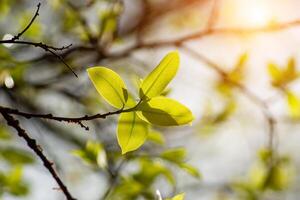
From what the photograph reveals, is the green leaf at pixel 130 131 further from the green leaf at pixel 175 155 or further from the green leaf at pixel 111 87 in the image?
the green leaf at pixel 175 155

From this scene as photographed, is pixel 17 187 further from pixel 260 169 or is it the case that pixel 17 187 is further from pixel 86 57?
pixel 260 169

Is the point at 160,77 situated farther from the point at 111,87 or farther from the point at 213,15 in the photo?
the point at 213,15

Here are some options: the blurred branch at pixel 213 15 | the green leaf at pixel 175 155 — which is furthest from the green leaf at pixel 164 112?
the blurred branch at pixel 213 15

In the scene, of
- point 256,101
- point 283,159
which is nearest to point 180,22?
point 283,159

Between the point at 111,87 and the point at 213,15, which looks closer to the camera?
the point at 111,87

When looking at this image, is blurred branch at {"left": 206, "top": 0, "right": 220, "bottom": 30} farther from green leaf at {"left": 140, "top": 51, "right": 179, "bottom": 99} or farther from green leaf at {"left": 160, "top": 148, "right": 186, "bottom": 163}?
green leaf at {"left": 140, "top": 51, "right": 179, "bottom": 99}

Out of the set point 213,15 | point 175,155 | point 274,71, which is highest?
point 213,15

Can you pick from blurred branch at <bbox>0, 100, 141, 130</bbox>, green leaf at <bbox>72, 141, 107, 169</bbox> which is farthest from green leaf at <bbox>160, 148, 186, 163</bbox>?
blurred branch at <bbox>0, 100, 141, 130</bbox>

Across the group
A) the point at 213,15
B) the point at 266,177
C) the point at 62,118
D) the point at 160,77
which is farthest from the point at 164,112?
the point at 266,177
